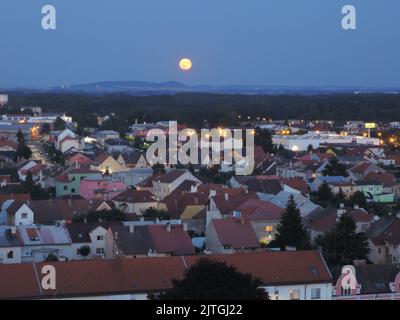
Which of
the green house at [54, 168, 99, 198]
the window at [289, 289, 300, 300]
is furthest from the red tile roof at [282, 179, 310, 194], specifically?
the window at [289, 289, 300, 300]

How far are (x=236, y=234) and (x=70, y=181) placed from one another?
12739 millimetres

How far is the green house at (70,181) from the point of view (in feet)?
88.2

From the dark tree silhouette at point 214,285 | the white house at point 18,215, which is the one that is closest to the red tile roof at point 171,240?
the white house at point 18,215

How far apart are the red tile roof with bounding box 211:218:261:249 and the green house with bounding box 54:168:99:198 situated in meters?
11.6

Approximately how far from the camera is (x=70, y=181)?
27.2 meters

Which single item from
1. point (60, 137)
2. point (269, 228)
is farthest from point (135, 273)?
point (60, 137)

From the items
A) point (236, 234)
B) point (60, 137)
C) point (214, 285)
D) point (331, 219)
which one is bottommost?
point (60, 137)

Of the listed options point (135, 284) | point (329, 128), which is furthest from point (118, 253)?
point (329, 128)

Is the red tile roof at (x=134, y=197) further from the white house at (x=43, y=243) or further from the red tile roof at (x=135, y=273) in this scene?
the red tile roof at (x=135, y=273)

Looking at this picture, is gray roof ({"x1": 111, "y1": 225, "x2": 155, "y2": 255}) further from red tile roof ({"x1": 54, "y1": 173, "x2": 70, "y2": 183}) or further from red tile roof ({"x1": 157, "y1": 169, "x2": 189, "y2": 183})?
red tile roof ({"x1": 54, "y1": 173, "x2": 70, "y2": 183})

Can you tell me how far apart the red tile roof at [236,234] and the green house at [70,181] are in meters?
11.6

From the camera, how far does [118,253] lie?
1439 centimetres

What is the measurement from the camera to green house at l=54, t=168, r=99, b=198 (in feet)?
88.2

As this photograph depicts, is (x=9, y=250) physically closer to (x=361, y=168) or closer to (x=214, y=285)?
(x=214, y=285)
